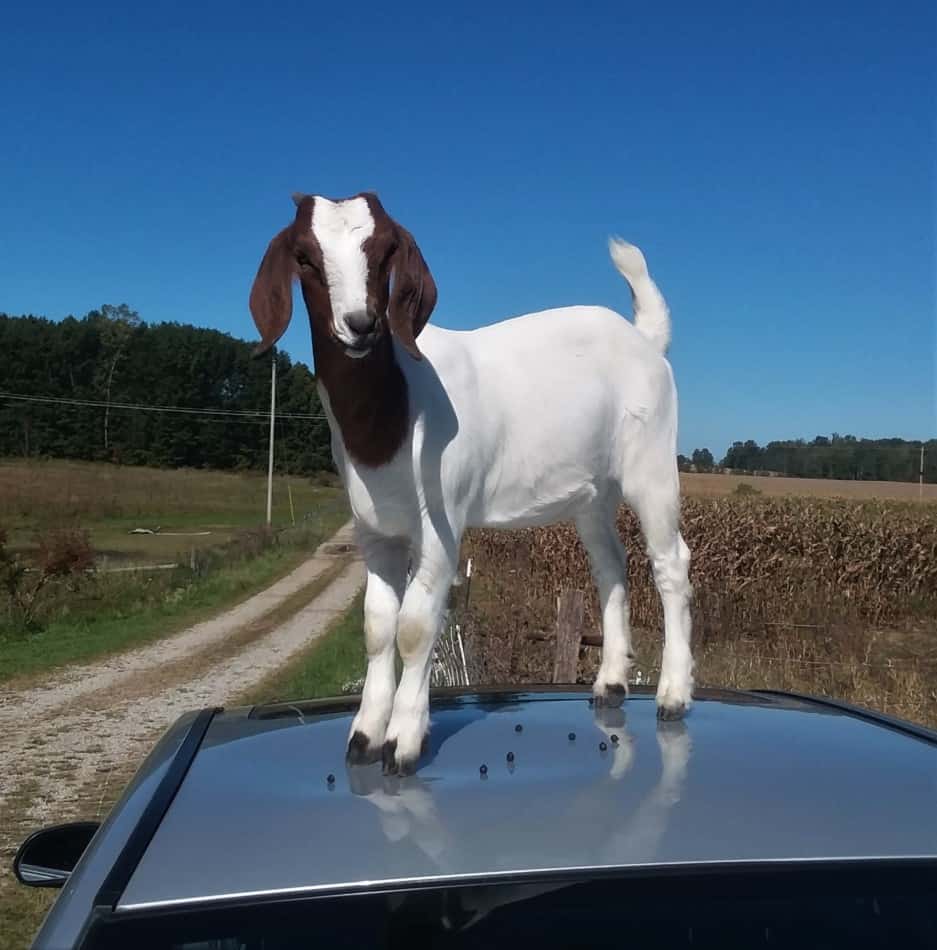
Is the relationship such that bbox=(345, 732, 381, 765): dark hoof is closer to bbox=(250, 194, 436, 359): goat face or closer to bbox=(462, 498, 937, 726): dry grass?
bbox=(250, 194, 436, 359): goat face

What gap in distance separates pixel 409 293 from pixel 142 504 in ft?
182

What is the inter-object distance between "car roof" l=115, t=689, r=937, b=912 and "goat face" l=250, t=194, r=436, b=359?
92cm

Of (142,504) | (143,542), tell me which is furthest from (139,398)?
(143,542)

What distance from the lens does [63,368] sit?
79.8 m

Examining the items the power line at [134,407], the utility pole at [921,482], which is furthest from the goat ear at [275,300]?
the power line at [134,407]

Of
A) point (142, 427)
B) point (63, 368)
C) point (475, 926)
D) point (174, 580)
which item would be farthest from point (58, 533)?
point (63, 368)

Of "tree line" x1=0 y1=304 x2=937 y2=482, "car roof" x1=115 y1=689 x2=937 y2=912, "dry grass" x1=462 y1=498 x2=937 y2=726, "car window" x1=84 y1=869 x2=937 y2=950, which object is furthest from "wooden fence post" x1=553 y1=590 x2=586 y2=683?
"tree line" x1=0 y1=304 x2=937 y2=482

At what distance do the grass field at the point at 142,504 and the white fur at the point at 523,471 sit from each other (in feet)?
106

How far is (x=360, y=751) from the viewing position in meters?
2.52

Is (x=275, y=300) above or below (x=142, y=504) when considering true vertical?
above

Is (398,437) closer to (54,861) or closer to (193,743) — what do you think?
(193,743)

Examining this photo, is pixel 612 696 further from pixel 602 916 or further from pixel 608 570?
pixel 602 916

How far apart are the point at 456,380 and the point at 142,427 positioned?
243 feet

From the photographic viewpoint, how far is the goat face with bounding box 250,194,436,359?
8.16 feet
